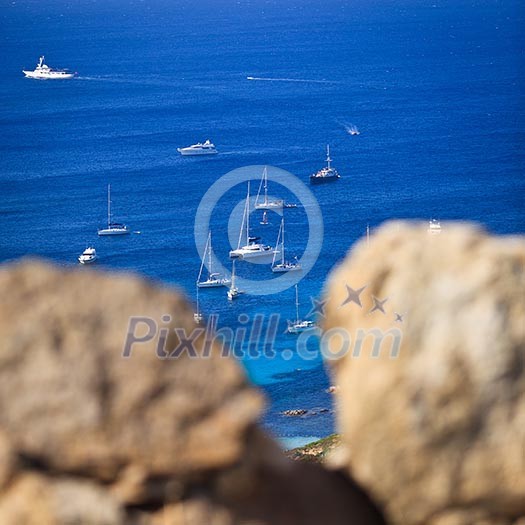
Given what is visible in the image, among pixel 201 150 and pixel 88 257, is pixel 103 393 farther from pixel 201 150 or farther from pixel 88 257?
pixel 201 150

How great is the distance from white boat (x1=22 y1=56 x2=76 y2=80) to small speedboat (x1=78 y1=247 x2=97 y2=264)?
5067 centimetres

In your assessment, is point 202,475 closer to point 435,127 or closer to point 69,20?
point 435,127

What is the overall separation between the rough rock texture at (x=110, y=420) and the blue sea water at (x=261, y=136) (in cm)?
2991

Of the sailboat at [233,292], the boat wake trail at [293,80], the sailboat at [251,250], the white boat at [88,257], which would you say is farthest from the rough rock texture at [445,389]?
the boat wake trail at [293,80]

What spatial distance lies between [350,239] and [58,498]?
5079cm

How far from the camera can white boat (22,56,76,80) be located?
100 m

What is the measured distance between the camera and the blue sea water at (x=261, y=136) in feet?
176

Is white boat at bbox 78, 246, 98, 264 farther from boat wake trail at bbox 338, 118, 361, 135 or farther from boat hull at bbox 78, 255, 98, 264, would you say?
boat wake trail at bbox 338, 118, 361, 135

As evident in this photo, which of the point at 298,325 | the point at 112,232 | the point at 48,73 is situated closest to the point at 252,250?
the point at 112,232

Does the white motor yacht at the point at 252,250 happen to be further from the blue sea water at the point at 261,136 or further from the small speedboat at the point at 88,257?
the small speedboat at the point at 88,257

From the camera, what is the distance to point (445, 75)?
103 meters

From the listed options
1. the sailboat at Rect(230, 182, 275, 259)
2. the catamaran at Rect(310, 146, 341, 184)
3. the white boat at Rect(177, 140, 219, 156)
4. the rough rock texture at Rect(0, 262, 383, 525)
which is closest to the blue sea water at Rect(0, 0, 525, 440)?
the sailboat at Rect(230, 182, 275, 259)

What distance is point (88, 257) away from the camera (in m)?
51.8

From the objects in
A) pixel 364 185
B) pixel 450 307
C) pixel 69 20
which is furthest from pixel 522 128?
pixel 69 20
